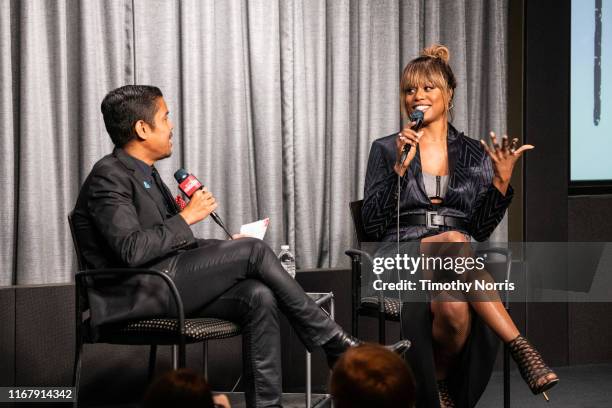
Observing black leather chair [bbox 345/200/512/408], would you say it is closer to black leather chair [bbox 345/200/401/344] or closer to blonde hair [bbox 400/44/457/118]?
black leather chair [bbox 345/200/401/344]

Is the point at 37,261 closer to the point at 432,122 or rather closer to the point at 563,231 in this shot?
the point at 432,122

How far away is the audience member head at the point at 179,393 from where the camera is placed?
4.33ft

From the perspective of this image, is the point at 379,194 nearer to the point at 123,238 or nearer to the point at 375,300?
the point at 375,300

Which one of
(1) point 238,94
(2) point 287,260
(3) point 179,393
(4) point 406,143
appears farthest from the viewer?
(1) point 238,94

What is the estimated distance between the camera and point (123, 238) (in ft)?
8.71

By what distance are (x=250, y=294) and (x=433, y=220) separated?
0.93 meters

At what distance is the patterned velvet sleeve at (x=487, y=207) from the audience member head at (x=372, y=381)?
210cm

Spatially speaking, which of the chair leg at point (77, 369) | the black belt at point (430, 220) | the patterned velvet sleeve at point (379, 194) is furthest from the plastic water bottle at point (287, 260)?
the chair leg at point (77, 369)

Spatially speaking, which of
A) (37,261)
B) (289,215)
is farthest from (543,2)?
(37,261)

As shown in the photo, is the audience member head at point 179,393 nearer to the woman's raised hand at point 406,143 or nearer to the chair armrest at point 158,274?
the chair armrest at point 158,274

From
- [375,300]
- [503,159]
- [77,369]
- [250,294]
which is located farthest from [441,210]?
[77,369]

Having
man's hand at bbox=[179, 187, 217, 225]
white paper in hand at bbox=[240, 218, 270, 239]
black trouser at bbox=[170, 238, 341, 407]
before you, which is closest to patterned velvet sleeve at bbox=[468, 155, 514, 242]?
white paper in hand at bbox=[240, 218, 270, 239]

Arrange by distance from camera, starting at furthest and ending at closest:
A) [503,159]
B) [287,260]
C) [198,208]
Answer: [287,260], [503,159], [198,208]

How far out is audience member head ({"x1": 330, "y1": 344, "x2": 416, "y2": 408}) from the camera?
4.51 ft
